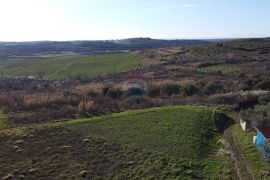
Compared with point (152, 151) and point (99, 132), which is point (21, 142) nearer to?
point (99, 132)

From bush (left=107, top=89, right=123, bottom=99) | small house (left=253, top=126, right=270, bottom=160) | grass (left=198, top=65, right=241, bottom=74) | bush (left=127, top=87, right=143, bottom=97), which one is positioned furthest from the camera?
grass (left=198, top=65, right=241, bottom=74)

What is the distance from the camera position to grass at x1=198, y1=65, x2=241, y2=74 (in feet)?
269

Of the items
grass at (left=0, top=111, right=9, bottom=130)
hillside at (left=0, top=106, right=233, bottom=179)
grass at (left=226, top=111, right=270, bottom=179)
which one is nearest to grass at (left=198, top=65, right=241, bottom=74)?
hillside at (left=0, top=106, right=233, bottom=179)

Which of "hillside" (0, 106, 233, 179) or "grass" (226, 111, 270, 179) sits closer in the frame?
"grass" (226, 111, 270, 179)

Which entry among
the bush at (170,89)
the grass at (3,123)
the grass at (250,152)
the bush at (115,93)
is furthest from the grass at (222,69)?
the grass at (250,152)

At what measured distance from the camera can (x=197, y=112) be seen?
3828 cm

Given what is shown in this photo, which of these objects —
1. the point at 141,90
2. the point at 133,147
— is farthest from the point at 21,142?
the point at 141,90

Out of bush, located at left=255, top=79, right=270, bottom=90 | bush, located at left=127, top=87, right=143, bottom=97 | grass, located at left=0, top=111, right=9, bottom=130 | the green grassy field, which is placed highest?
bush, located at left=255, top=79, right=270, bottom=90

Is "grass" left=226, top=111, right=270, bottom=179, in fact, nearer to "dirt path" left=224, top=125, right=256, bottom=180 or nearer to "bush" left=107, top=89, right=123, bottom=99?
"dirt path" left=224, top=125, right=256, bottom=180

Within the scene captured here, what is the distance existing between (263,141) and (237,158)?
2.07 metres

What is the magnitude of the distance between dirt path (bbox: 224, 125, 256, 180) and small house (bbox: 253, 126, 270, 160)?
1.34m

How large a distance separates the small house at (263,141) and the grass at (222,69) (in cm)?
5270

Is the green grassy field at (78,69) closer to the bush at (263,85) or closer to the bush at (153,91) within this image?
the bush at (153,91)

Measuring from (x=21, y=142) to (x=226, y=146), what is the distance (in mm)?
15788
